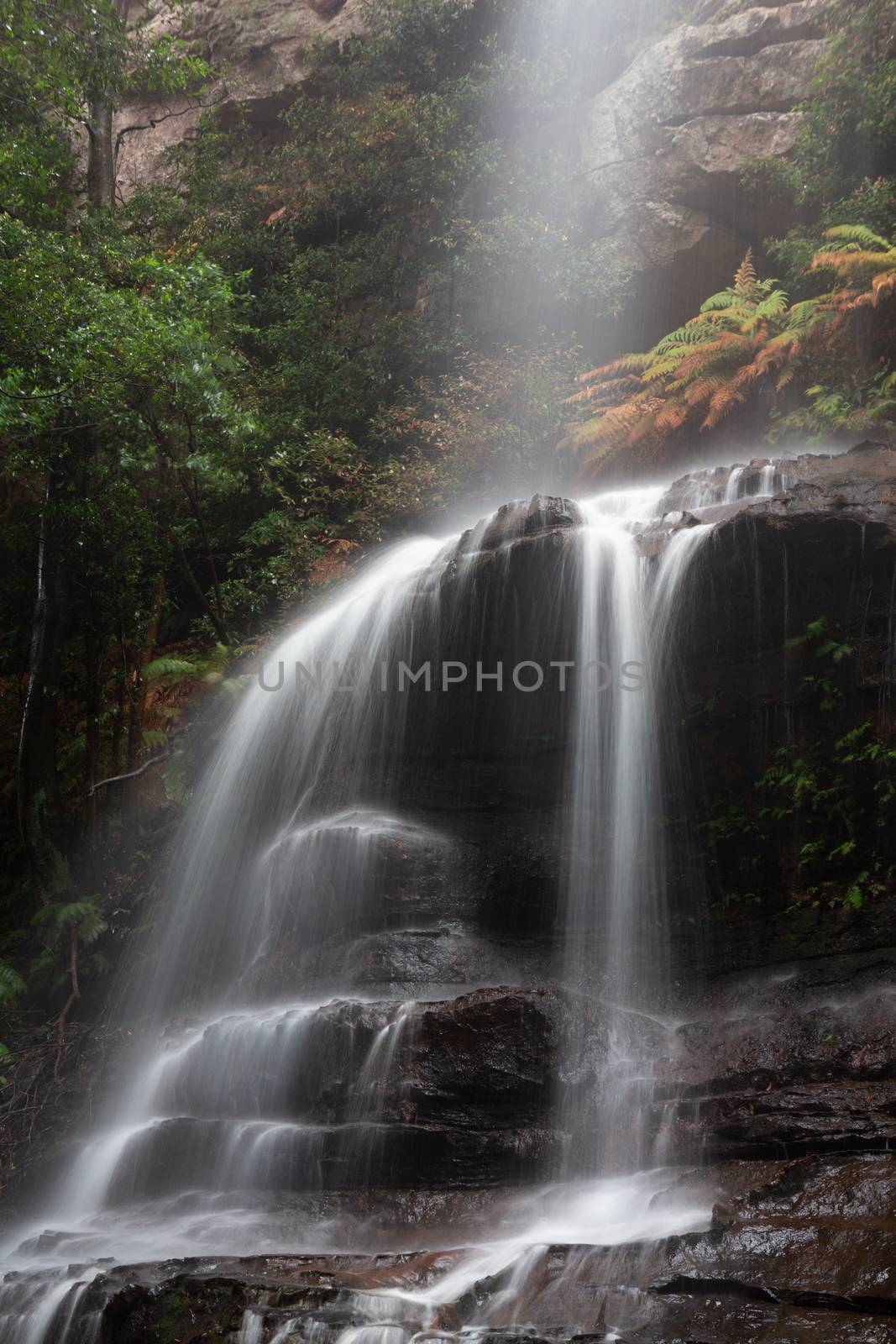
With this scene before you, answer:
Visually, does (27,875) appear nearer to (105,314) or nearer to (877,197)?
(105,314)

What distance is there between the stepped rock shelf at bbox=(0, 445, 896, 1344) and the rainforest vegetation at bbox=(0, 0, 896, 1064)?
134cm

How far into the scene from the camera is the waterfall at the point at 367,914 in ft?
18.6

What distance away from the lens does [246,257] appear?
20.6 m

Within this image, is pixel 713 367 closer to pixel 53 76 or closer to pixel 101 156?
pixel 53 76

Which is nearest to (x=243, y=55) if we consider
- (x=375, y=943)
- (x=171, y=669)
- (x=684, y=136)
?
(x=684, y=136)

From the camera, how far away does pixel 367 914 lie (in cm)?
793

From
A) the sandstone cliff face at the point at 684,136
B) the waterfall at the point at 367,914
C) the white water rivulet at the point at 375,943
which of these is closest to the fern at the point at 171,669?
the waterfall at the point at 367,914

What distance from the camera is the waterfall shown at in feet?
18.6

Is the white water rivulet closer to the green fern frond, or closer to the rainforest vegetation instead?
the rainforest vegetation

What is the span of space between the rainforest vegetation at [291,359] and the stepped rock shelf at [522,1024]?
4.38 ft

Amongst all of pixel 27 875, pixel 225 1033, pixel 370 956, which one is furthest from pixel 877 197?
pixel 27 875

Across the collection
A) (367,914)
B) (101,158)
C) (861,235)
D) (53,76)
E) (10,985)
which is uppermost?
(101,158)

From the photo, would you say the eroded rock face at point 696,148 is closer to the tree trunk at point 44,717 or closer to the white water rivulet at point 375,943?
the white water rivulet at point 375,943

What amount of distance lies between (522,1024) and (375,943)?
2027 millimetres
